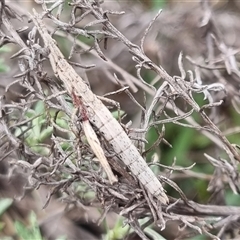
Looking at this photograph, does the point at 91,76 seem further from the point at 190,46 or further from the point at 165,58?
the point at 190,46

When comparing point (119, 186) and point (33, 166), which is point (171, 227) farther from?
point (33, 166)

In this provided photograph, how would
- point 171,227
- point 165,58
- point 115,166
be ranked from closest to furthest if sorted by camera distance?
1. point 115,166
2. point 171,227
3. point 165,58

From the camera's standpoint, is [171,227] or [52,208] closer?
[171,227]

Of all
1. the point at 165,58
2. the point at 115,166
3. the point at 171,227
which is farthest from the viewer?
the point at 165,58

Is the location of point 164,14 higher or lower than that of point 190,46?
higher

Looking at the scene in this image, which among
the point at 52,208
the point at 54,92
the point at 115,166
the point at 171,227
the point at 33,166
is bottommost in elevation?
the point at 171,227

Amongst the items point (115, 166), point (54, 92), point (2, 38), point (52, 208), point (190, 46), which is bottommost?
point (52, 208)

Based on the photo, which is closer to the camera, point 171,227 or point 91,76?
point 171,227

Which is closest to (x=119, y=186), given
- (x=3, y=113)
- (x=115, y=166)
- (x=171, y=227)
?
(x=115, y=166)

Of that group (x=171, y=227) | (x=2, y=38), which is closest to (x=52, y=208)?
(x=171, y=227)
